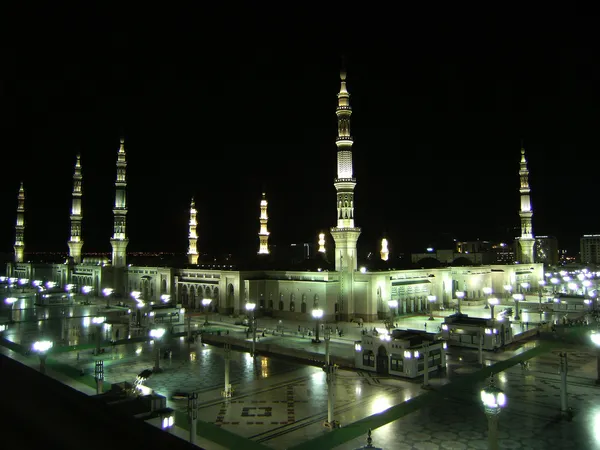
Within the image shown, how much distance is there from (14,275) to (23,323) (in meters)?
43.0

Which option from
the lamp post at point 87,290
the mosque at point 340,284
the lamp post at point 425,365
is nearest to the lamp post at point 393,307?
the mosque at point 340,284

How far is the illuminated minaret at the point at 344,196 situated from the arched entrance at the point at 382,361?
1483 cm

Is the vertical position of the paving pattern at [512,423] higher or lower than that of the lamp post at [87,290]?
lower

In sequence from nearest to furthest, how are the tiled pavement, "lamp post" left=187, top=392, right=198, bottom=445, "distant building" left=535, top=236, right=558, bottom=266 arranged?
"lamp post" left=187, top=392, right=198, bottom=445 < the tiled pavement < "distant building" left=535, top=236, right=558, bottom=266

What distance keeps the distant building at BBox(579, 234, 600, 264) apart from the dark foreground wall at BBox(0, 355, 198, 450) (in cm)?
14299

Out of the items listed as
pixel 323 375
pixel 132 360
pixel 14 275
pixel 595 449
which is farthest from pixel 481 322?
pixel 14 275

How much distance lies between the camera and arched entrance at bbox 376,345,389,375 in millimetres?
20203

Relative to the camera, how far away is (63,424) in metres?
4.69

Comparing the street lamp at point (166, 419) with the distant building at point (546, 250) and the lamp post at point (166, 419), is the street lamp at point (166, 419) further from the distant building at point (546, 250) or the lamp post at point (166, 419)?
the distant building at point (546, 250)

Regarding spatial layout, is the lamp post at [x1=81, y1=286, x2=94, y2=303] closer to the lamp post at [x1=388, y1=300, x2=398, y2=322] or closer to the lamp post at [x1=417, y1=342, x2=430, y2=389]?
the lamp post at [x1=388, y1=300, x2=398, y2=322]

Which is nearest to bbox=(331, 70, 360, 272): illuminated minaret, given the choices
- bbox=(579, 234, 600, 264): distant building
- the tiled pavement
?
the tiled pavement

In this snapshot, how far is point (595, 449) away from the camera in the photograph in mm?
12297

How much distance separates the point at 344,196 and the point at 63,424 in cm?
3232

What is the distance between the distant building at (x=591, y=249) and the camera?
126250 mm
